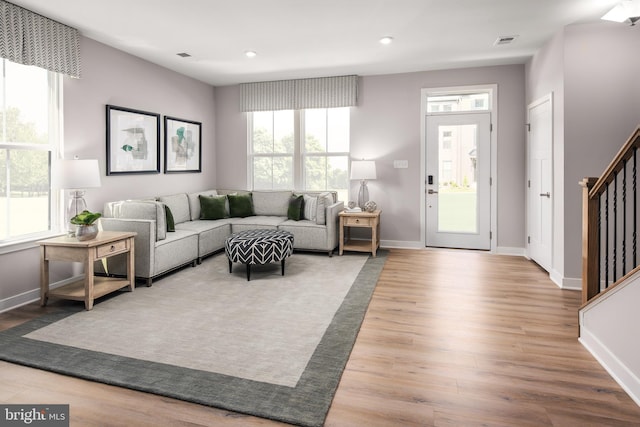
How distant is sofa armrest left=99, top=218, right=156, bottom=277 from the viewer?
3994 mm

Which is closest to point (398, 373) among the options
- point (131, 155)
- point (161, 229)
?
point (161, 229)

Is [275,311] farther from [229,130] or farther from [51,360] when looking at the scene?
[229,130]

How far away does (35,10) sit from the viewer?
3494 millimetres

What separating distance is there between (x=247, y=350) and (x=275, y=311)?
0.74 metres

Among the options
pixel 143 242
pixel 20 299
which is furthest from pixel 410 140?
pixel 20 299

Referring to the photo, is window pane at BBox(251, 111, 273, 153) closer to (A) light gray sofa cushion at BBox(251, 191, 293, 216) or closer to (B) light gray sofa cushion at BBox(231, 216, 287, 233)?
(A) light gray sofa cushion at BBox(251, 191, 293, 216)

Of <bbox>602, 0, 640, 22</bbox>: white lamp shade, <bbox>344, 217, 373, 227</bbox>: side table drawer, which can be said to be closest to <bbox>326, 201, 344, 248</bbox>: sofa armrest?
<bbox>344, 217, 373, 227</bbox>: side table drawer

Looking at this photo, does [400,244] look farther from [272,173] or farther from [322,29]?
[322,29]

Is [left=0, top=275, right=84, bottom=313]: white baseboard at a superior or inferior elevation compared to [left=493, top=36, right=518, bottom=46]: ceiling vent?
inferior

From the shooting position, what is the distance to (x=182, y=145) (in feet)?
19.0

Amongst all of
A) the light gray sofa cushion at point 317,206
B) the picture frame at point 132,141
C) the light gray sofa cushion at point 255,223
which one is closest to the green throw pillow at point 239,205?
the light gray sofa cushion at point 255,223

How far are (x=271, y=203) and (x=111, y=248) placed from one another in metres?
2.77

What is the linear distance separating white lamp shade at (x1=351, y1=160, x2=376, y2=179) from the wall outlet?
43 centimetres

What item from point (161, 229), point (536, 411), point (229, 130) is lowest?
point (536, 411)
